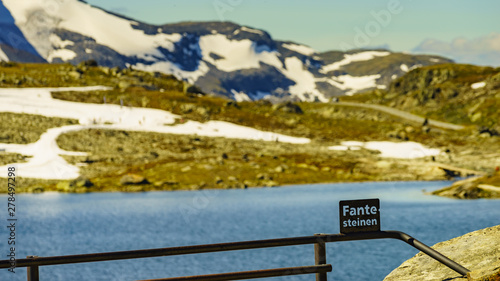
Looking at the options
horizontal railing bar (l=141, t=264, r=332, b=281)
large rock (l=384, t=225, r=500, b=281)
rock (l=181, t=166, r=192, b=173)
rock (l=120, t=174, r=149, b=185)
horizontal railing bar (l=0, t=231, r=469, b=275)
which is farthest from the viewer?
rock (l=181, t=166, r=192, b=173)

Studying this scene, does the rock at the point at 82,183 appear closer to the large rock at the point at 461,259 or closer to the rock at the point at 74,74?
the large rock at the point at 461,259

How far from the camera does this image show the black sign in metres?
10.4

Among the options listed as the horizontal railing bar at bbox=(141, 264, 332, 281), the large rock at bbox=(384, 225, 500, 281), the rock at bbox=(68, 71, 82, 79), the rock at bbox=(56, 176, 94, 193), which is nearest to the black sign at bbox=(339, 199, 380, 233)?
the horizontal railing bar at bbox=(141, 264, 332, 281)

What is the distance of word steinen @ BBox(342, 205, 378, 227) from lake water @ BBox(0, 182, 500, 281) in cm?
2339

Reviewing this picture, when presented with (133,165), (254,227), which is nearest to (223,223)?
(254,227)

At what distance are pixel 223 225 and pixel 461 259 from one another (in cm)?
5253

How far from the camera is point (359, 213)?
414 inches

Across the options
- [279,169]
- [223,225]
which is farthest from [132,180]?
[223,225]

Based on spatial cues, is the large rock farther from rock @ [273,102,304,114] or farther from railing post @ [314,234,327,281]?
rock @ [273,102,304,114]

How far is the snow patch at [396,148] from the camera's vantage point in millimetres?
128962

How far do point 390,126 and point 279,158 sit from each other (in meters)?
50.3

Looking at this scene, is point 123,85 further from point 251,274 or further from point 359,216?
point 251,274

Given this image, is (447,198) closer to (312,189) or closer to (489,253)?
(312,189)

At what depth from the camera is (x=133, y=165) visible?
116062 mm
